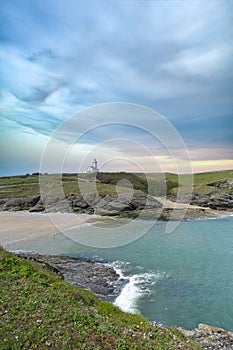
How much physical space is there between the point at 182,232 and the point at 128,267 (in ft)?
73.4

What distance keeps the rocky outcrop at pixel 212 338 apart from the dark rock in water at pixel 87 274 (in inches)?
353

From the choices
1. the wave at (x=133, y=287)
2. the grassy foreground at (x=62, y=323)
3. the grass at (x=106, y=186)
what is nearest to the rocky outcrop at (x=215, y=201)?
the grass at (x=106, y=186)

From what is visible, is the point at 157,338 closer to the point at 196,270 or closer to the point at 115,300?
the point at 115,300

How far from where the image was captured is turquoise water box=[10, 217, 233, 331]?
2048cm

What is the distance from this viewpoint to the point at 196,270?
2911 centimetres

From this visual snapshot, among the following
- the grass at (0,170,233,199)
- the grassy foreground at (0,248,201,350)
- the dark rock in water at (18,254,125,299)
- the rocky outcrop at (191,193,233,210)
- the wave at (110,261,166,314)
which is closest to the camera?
the grassy foreground at (0,248,201,350)

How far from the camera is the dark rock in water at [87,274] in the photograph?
2366 centimetres

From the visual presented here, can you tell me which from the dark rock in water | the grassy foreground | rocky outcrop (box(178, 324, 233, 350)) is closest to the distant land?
the dark rock in water

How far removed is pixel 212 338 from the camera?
14.4 metres

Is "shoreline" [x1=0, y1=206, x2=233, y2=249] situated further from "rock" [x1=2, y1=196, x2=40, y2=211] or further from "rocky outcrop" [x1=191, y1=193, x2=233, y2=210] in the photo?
"rocky outcrop" [x1=191, y1=193, x2=233, y2=210]

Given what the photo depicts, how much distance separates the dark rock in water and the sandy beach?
39.3 ft

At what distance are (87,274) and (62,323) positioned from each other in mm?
16909

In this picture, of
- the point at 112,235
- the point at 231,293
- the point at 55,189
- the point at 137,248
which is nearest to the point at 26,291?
the point at 231,293

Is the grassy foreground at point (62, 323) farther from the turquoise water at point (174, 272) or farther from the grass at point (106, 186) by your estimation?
the grass at point (106, 186)
